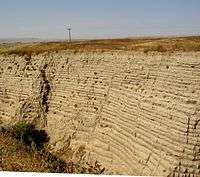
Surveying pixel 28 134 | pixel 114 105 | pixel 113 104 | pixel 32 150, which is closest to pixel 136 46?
pixel 113 104

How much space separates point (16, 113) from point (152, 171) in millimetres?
18165

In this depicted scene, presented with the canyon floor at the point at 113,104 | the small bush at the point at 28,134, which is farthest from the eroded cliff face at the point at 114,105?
the small bush at the point at 28,134

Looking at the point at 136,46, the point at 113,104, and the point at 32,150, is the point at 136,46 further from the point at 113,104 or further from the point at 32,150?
the point at 32,150

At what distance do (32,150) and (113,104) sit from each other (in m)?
5.52

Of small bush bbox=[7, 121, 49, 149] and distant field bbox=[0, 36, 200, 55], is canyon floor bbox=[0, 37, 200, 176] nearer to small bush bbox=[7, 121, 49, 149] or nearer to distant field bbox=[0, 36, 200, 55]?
distant field bbox=[0, 36, 200, 55]

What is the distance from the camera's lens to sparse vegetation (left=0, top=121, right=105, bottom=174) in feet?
65.0

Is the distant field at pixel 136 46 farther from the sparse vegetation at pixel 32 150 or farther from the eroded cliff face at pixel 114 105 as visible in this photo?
the sparse vegetation at pixel 32 150

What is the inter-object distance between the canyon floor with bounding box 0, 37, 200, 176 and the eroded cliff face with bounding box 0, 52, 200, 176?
0.04 meters

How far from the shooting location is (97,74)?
88.2ft

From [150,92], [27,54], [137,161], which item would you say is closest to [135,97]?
[150,92]

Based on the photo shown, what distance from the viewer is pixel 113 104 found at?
23.8m

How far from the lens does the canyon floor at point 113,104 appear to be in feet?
55.2

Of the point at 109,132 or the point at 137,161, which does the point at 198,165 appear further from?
the point at 109,132

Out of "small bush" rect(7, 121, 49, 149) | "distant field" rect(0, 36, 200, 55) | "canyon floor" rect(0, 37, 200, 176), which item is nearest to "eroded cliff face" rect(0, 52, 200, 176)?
"canyon floor" rect(0, 37, 200, 176)
